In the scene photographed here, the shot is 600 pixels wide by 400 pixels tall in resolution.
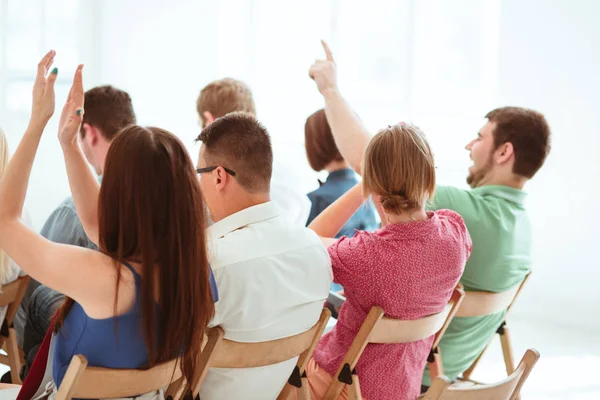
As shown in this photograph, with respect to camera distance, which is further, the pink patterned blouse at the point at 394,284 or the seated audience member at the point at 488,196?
the seated audience member at the point at 488,196

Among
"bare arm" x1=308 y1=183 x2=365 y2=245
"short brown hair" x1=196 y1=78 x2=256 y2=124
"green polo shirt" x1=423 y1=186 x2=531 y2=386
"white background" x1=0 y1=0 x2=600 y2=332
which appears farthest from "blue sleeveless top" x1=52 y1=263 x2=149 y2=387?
"white background" x1=0 y1=0 x2=600 y2=332

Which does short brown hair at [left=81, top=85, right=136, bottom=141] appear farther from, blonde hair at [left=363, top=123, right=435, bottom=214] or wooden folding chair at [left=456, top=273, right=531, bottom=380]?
wooden folding chair at [left=456, top=273, right=531, bottom=380]

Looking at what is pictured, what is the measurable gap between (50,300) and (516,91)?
422cm

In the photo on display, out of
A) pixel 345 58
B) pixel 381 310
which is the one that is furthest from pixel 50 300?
pixel 345 58

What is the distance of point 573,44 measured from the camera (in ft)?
18.3

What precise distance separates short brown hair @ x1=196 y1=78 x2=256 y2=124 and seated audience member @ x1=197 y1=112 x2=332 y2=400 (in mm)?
1403

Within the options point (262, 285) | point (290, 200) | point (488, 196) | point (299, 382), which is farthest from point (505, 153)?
point (262, 285)

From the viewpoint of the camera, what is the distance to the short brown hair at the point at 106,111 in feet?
10.3

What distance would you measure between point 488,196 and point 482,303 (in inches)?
17.5

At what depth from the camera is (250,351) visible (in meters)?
1.97

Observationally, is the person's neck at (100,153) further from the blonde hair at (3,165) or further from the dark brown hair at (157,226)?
the dark brown hair at (157,226)

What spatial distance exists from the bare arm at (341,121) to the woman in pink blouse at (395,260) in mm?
444

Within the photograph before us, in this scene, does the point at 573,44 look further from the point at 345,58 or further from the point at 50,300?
the point at 50,300

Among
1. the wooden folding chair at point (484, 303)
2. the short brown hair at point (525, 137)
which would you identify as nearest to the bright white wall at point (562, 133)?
the short brown hair at point (525, 137)
